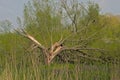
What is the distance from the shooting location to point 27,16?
18.4 metres

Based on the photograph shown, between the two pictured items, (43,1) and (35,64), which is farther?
(43,1)

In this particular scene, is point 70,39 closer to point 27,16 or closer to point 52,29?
point 52,29

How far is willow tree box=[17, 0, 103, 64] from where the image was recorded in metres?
17.8

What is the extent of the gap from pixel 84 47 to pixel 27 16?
3.70 metres

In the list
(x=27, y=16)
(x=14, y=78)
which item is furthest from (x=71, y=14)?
(x=14, y=78)

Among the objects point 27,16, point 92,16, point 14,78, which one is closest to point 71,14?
point 92,16

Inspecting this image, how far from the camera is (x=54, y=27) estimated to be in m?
18.6

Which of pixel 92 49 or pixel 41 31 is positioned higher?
pixel 41 31

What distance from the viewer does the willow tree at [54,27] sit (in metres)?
17.8

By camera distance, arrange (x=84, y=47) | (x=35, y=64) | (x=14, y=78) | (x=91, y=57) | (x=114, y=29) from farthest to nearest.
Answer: (x=114, y=29), (x=84, y=47), (x=91, y=57), (x=14, y=78), (x=35, y=64)

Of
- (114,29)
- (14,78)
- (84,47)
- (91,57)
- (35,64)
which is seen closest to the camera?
(35,64)

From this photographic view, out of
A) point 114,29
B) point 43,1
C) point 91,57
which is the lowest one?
point 91,57

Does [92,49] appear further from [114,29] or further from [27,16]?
[27,16]

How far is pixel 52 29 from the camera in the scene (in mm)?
18344
